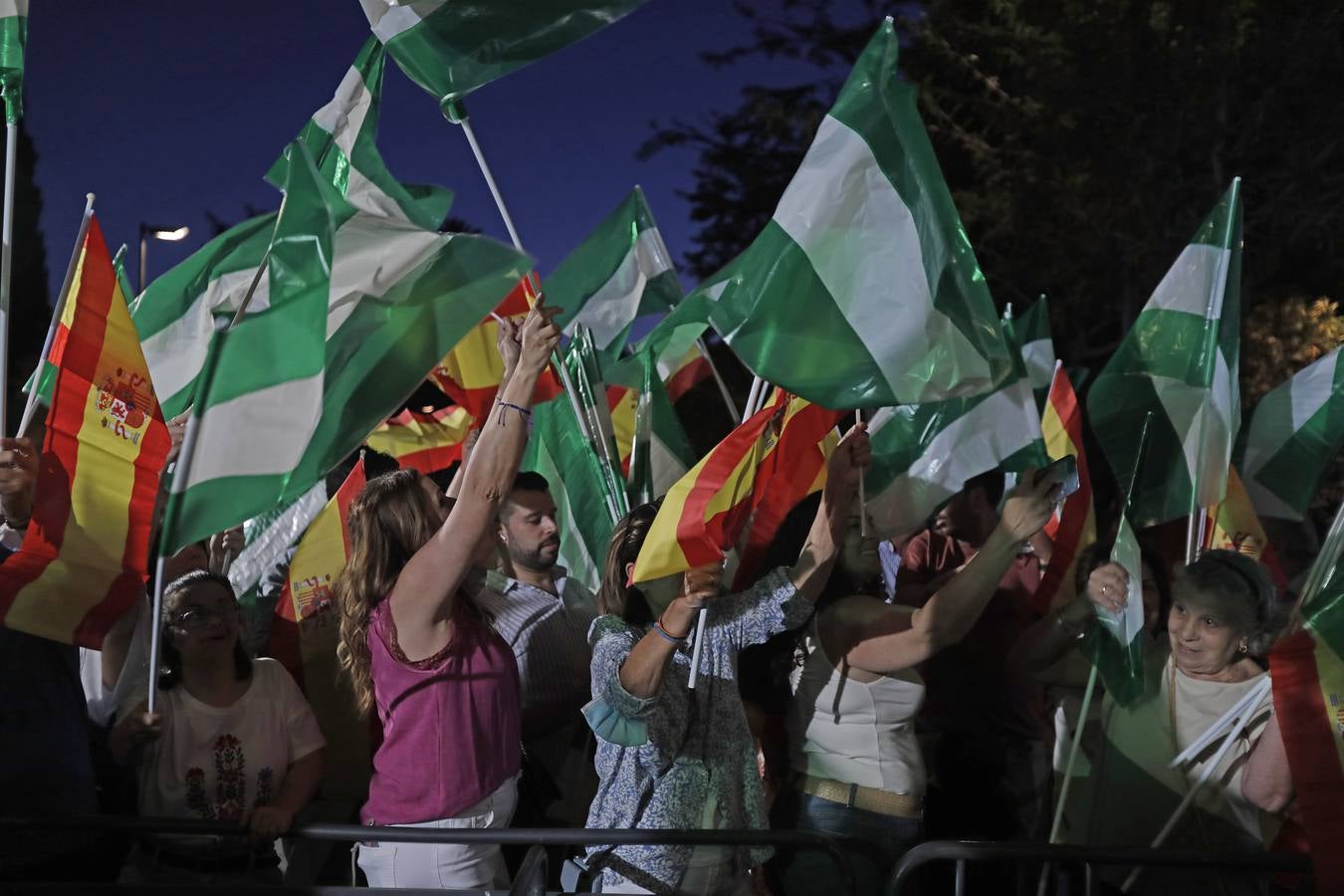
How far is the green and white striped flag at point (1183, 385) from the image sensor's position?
5.15 metres

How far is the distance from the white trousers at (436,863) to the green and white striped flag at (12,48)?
2483 millimetres

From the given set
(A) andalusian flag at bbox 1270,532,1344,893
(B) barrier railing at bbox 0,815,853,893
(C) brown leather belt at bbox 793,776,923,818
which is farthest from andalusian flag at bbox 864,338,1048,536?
(B) barrier railing at bbox 0,815,853,893

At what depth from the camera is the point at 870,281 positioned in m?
4.24

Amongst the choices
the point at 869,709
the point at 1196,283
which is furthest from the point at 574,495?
the point at 1196,283

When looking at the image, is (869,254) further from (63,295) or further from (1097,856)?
(63,295)

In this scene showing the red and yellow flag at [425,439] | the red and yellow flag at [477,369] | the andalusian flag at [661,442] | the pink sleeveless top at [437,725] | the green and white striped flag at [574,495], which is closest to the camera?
the pink sleeveless top at [437,725]

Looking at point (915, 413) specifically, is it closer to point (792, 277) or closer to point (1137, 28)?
point (792, 277)

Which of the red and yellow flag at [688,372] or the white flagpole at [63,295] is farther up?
the white flagpole at [63,295]

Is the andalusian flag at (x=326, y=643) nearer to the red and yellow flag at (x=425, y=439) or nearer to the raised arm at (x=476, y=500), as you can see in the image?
the raised arm at (x=476, y=500)

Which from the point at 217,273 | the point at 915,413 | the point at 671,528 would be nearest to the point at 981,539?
the point at 915,413

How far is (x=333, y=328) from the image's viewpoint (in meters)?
4.14

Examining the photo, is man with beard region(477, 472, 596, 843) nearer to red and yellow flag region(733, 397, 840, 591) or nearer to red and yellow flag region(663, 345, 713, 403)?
red and yellow flag region(733, 397, 840, 591)

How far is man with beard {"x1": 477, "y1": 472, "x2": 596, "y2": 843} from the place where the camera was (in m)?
4.75

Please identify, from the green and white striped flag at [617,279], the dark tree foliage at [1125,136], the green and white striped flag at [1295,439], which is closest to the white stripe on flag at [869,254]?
the green and white striped flag at [617,279]
